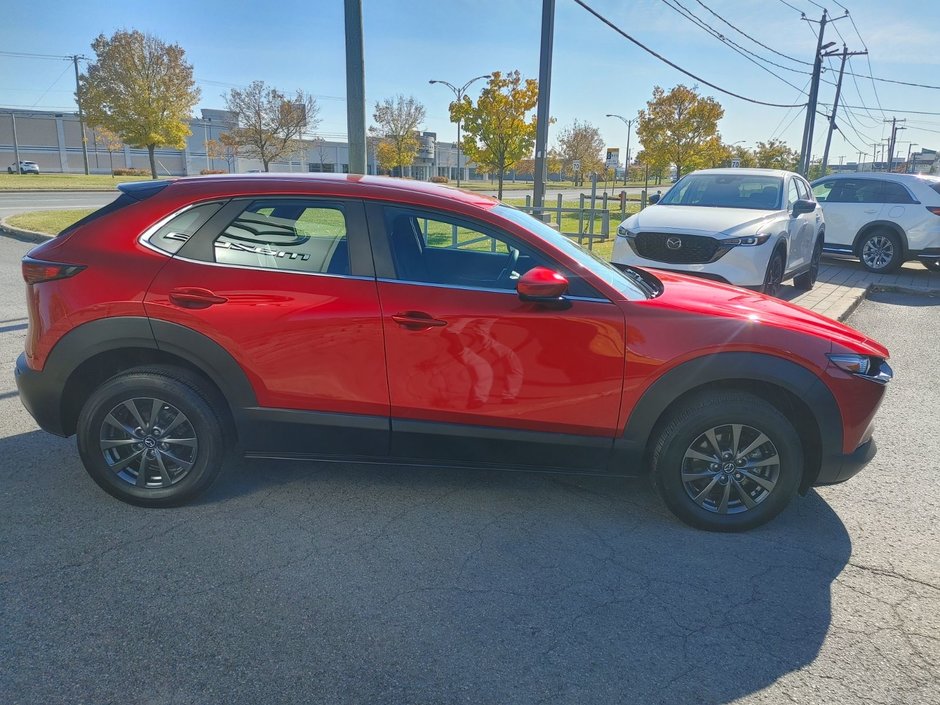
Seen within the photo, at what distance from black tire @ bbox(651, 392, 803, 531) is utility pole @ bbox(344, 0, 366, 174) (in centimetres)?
510

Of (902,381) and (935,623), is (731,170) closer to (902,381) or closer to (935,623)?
(902,381)

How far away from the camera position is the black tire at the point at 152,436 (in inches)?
135

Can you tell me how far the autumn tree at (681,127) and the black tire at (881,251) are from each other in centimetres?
2455

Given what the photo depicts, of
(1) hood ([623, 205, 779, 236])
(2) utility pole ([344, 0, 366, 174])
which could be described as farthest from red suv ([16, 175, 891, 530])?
(1) hood ([623, 205, 779, 236])

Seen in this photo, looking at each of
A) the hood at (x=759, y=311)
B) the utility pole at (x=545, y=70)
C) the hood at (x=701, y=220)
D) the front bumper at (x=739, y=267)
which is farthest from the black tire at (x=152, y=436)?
the utility pole at (x=545, y=70)

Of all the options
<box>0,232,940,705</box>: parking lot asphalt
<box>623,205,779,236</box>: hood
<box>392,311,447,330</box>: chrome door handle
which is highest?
<box>623,205,779,236</box>: hood

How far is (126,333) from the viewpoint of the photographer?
11.2 feet

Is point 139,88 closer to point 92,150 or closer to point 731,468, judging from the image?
point 731,468

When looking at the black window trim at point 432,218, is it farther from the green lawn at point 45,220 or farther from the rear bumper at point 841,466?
the green lawn at point 45,220

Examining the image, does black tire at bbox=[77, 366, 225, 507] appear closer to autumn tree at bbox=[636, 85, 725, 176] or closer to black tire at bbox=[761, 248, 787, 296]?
black tire at bbox=[761, 248, 787, 296]

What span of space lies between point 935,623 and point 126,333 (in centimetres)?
390

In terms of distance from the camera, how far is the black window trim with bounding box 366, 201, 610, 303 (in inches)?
133

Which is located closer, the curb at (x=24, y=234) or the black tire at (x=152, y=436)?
the black tire at (x=152, y=436)

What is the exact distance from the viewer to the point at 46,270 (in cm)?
346
